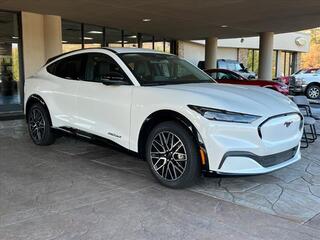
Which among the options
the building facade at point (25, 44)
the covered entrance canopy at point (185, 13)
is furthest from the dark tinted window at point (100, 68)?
the building facade at point (25, 44)

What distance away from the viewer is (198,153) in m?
4.35

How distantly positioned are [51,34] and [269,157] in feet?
31.0

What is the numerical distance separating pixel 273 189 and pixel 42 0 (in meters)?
7.64

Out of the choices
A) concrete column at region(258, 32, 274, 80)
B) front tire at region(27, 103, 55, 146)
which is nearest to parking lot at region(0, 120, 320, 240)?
front tire at region(27, 103, 55, 146)

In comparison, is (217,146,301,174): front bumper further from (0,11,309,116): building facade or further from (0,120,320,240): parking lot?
(0,11,309,116): building facade

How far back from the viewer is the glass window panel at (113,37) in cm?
1574

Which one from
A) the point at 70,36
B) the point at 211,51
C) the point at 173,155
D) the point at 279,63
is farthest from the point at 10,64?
the point at 279,63

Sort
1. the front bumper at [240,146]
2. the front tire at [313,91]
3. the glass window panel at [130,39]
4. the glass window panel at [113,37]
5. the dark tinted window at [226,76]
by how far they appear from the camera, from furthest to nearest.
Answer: the front tire at [313,91] → the glass window panel at [130,39] → the glass window panel at [113,37] → the dark tinted window at [226,76] → the front bumper at [240,146]

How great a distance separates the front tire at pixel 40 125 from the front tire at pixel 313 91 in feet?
49.2

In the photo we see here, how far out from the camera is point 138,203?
416cm

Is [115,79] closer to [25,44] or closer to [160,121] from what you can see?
[160,121]

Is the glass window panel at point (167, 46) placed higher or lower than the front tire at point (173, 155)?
higher

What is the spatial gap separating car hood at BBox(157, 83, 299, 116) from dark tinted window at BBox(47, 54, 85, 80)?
5.50 feet

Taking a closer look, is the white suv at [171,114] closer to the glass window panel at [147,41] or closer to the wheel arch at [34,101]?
the wheel arch at [34,101]
